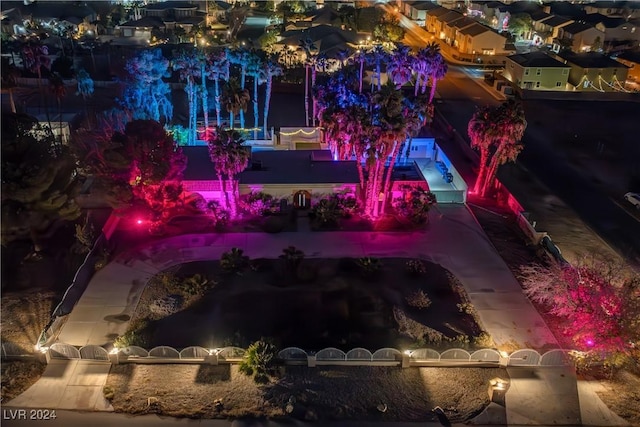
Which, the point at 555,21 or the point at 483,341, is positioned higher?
the point at 555,21

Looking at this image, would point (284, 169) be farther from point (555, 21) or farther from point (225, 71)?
point (555, 21)

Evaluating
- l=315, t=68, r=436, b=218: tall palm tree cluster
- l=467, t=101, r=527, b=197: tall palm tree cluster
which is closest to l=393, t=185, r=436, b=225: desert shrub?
l=315, t=68, r=436, b=218: tall palm tree cluster

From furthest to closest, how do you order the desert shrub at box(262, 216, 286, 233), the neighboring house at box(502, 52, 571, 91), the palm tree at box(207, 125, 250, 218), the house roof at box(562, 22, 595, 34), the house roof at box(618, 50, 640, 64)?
1. the house roof at box(562, 22, 595, 34)
2. the house roof at box(618, 50, 640, 64)
3. the neighboring house at box(502, 52, 571, 91)
4. the desert shrub at box(262, 216, 286, 233)
5. the palm tree at box(207, 125, 250, 218)

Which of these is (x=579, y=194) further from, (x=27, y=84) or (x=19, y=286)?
(x=27, y=84)

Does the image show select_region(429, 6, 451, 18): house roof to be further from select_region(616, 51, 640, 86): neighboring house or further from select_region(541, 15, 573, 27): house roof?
select_region(616, 51, 640, 86): neighboring house

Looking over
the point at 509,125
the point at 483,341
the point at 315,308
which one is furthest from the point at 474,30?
the point at 483,341

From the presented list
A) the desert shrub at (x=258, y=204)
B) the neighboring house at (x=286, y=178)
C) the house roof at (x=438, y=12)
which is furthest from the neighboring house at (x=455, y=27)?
the desert shrub at (x=258, y=204)

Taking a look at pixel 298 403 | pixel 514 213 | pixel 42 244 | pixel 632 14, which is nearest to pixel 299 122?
pixel 514 213

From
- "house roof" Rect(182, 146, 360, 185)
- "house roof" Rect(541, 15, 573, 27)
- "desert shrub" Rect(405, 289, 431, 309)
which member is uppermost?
"house roof" Rect(541, 15, 573, 27)
